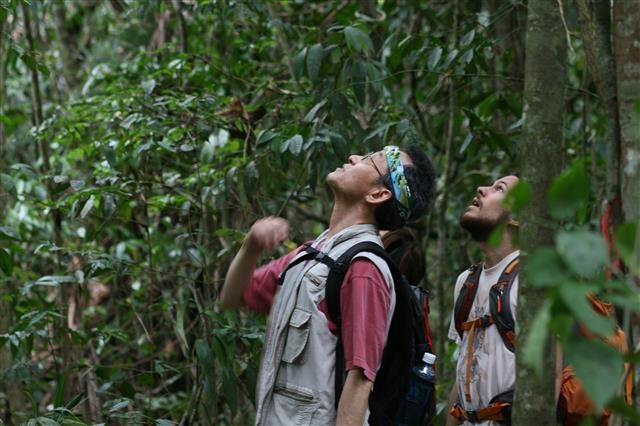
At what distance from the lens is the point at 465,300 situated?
326cm

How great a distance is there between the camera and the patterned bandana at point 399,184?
2.99 meters

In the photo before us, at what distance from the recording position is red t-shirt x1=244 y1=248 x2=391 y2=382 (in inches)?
100

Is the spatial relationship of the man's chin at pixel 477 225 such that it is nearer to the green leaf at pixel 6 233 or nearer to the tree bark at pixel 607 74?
the tree bark at pixel 607 74

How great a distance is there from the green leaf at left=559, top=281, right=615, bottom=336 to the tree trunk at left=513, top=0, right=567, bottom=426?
47 cm

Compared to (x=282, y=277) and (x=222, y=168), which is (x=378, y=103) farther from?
(x=282, y=277)

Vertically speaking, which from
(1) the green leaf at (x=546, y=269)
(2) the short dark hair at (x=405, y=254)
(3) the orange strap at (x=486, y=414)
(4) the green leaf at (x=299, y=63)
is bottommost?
(3) the orange strap at (x=486, y=414)

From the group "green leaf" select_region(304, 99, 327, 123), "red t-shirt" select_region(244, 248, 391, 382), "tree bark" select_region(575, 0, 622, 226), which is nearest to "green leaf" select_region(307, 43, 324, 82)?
"green leaf" select_region(304, 99, 327, 123)

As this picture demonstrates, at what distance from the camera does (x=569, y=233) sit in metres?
1.44

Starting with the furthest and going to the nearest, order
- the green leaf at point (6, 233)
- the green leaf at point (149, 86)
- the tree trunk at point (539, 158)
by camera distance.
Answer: the green leaf at point (149, 86)
the green leaf at point (6, 233)
the tree trunk at point (539, 158)

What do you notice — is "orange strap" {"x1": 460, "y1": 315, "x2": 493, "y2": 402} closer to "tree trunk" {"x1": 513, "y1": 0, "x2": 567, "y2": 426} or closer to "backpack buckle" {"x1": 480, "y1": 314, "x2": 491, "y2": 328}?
"backpack buckle" {"x1": 480, "y1": 314, "x2": 491, "y2": 328}

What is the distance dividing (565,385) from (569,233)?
1529 mm

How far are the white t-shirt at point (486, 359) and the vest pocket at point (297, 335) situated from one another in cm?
68

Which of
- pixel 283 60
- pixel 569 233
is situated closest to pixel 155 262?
pixel 283 60

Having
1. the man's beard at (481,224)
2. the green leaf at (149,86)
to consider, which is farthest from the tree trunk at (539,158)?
the green leaf at (149,86)
